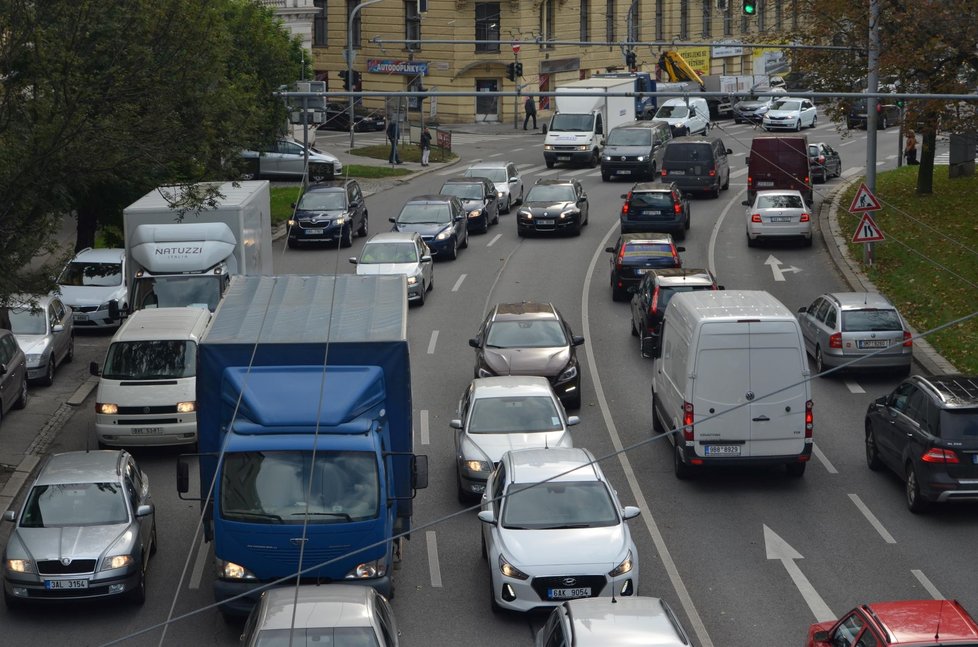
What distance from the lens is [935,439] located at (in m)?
17.0

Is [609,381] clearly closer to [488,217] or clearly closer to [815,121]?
[488,217]

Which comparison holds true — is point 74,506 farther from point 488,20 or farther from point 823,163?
point 488,20

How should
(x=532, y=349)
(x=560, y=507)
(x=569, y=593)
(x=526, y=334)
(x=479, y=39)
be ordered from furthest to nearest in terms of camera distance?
(x=479, y=39) < (x=526, y=334) < (x=532, y=349) < (x=560, y=507) < (x=569, y=593)

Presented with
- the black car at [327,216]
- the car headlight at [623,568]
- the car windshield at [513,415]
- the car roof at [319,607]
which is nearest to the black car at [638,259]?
the black car at [327,216]

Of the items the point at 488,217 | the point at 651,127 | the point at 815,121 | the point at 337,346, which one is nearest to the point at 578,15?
the point at 815,121

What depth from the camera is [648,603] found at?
11.0m

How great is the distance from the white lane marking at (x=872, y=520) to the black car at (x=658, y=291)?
7.06m

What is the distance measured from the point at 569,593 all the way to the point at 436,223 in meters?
23.1

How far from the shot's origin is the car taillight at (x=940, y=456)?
16.9m

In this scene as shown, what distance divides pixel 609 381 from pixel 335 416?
1194 cm

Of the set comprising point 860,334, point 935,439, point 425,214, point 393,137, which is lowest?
point 860,334

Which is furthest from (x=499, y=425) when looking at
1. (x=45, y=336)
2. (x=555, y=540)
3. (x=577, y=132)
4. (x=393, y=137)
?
(x=577, y=132)

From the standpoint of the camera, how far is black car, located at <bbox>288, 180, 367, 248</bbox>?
37.2m

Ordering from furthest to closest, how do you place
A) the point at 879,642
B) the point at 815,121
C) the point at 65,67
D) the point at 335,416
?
the point at 815,121 → the point at 65,67 → the point at 335,416 → the point at 879,642
